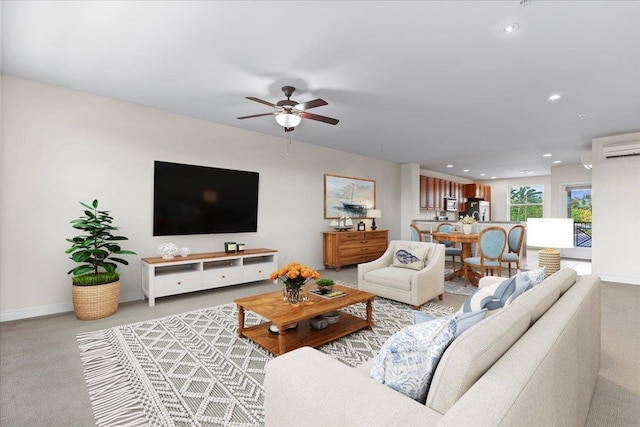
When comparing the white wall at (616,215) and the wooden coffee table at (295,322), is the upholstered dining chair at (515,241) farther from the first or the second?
the wooden coffee table at (295,322)

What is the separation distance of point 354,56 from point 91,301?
3.59m

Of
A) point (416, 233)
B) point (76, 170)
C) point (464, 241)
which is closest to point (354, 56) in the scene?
point (76, 170)

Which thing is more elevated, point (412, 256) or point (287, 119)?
point (287, 119)

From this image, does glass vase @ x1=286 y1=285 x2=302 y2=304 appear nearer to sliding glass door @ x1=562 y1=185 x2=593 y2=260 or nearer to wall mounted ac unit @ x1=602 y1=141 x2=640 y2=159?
wall mounted ac unit @ x1=602 y1=141 x2=640 y2=159

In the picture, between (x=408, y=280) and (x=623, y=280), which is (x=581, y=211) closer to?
(x=623, y=280)

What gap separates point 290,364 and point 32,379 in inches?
86.8

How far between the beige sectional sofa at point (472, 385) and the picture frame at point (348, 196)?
5128 millimetres

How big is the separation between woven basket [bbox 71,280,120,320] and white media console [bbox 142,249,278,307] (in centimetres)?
47

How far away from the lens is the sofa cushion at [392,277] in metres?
3.53

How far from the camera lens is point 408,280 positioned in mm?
3508

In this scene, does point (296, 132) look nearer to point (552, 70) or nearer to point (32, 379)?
point (552, 70)

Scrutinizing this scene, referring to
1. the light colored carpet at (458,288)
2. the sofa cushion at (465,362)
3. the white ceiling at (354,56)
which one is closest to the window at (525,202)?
the white ceiling at (354,56)

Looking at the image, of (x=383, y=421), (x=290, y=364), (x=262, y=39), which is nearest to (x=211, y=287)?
(x=262, y=39)

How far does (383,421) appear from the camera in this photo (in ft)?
2.52
